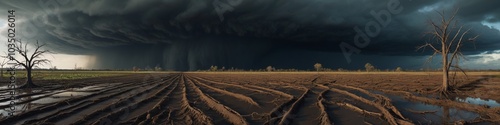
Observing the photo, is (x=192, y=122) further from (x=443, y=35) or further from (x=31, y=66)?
(x=31, y=66)

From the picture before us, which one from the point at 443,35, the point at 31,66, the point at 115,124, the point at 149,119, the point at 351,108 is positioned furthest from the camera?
the point at 31,66

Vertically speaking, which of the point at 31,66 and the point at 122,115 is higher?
the point at 31,66

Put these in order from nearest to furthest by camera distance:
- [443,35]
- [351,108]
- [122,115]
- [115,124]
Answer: [115,124], [122,115], [351,108], [443,35]

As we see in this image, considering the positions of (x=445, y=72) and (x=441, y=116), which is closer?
(x=441, y=116)

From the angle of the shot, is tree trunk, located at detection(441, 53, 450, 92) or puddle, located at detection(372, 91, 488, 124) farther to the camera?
tree trunk, located at detection(441, 53, 450, 92)

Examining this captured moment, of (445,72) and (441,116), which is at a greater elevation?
(445,72)

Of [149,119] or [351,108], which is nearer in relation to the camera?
[149,119]

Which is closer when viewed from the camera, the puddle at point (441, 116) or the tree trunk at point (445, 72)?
the puddle at point (441, 116)

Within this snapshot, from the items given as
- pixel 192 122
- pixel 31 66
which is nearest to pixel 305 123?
pixel 192 122

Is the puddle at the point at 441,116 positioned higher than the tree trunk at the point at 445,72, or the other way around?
the tree trunk at the point at 445,72

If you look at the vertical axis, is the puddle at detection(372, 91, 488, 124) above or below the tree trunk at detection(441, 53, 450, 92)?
below

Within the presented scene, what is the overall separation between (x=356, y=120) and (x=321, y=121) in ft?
5.72

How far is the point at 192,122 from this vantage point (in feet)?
44.9

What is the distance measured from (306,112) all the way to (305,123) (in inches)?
128
